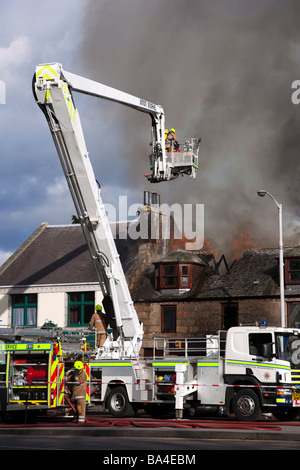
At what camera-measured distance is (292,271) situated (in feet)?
128

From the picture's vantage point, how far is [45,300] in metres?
43.6

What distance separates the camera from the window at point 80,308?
4244 cm

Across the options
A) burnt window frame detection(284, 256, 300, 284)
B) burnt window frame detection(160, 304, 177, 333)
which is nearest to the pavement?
burnt window frame detection(284, 256, 300, 284)

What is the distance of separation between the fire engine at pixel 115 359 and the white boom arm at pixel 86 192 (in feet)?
0.10

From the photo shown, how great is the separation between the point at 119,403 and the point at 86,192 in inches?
262

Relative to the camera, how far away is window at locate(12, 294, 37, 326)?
4409 centimetres

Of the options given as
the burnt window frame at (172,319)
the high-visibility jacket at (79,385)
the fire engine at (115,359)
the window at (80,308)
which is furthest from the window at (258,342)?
the window at (80,308)

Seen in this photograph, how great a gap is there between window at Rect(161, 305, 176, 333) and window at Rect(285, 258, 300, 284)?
21.1ft

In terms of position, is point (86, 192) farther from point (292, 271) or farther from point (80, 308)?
point (80, 308)

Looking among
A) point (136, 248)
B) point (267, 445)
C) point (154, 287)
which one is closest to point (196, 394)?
point (267, 445)

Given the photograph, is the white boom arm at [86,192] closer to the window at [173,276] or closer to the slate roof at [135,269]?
the slate roof at [135,269]

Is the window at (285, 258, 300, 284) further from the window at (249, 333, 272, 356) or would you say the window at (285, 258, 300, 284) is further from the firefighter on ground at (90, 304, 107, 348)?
the window at (249, 333, 272, 356)
